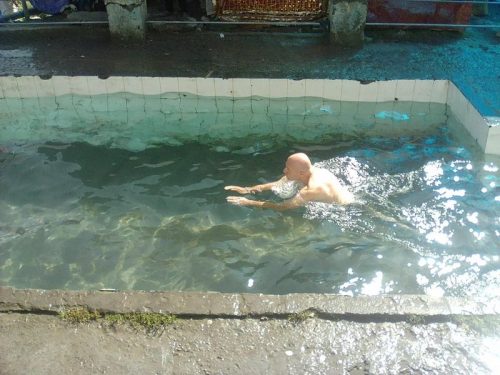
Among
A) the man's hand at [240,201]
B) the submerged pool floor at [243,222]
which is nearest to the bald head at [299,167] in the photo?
the submerged pool floor at [243,222]

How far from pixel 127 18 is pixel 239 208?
19.0 ft

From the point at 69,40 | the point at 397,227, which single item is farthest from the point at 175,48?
the point at 397,227

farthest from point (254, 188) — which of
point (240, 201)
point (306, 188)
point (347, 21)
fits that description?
point (347, 21)

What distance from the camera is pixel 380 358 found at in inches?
134

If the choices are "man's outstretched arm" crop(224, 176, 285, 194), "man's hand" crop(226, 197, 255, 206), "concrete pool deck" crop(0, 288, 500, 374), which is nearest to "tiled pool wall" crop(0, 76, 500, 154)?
"man's outstretched arm" crop(224, 176, 285, 194)

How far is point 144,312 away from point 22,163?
381 centimetres

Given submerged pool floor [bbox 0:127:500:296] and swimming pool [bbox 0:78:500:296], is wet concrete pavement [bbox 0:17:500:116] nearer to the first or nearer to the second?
swimming pool [bbox 0:78:500:296]

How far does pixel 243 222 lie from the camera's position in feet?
18.2

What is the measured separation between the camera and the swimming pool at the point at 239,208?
15.9 ft

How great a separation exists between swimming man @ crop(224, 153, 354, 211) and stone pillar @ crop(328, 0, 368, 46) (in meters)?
4.74

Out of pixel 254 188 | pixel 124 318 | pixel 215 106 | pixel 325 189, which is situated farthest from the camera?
pixel 215 106

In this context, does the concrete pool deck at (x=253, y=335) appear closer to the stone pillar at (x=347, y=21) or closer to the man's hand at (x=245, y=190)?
the man's hand at (x=245, y=190)

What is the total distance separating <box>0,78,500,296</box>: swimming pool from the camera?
484cm

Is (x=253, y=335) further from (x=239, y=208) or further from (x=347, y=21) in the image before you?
(x=347, y=21)
